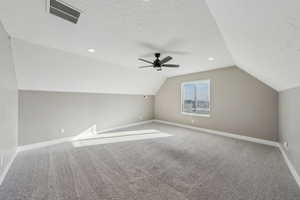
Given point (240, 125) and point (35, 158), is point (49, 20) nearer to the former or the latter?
point (35, 158)

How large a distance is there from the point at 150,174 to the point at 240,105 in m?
3.89

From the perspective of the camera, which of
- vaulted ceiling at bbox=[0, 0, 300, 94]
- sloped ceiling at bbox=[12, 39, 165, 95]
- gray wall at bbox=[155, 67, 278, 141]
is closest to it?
vaulted ceiling at bbox=[0, 0, 300, 94]

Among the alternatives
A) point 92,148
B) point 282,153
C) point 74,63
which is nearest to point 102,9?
point 74,63

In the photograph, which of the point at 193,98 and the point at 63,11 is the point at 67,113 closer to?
the point at 63,11

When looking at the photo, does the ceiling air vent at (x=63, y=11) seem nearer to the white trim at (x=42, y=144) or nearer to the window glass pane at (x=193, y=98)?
the white trim at (x=42, y=144)

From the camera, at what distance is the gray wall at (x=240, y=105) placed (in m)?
3.76

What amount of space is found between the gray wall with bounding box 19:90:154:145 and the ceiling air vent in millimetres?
2790

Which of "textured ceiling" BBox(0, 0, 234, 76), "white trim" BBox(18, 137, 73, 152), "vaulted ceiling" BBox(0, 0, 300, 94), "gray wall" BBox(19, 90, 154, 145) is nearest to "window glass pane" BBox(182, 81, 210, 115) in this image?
"vaulted ceiling" BBox(0, 0, 300, 94)

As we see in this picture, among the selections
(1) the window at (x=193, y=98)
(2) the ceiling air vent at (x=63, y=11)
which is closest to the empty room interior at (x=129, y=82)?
(2) the ceiling air vent at (x=63, y=11)

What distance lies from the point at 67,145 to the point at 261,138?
596 cm

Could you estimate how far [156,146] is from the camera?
143 inches

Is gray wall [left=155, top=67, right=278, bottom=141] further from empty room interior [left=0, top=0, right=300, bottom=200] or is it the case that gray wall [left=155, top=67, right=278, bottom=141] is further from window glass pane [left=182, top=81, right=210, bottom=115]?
window glass pane [left=182, top=81, right=210, bottom=115]

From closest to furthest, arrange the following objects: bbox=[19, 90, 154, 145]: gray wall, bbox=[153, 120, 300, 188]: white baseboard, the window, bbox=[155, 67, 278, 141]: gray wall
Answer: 1. bbox=[153, 120, 300, 188]: white baseboard
2. bbox=[19, 90, 154, 145]: gray wall
3. bbox=[155, 67, 278, 141]: gray wall
4. the window

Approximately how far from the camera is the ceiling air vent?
1.63 meters
